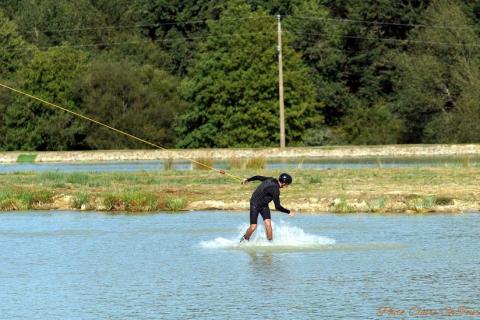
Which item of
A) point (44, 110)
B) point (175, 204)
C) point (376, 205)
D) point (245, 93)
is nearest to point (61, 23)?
point (44, 110)

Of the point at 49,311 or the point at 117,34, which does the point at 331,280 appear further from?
the point at 117,34

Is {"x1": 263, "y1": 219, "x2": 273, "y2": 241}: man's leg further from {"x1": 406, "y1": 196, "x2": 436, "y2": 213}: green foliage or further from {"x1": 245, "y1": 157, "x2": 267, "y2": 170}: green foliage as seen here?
{"x1": 245, "y1": 157, "x2": 267, "y2": 170}: green foliage

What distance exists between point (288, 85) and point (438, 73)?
33.8 ft

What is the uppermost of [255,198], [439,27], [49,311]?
[439,27]

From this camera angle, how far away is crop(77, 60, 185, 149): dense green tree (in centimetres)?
8544

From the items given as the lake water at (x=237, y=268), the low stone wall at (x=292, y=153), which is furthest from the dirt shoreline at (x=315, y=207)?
the low stone wall at (x=292, y=153)

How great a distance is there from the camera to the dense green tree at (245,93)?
273ft

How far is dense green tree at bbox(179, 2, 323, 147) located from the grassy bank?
39126mm

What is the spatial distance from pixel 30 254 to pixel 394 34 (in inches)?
2948

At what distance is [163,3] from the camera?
350 ft

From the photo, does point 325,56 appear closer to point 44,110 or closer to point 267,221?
point 44,110

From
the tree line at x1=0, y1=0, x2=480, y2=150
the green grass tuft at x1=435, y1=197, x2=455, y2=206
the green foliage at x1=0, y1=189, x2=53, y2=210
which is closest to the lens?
the green grass tuft at x1=435, y1=197, x2=455, y2=206

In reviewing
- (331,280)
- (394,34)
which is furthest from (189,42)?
(331,280)

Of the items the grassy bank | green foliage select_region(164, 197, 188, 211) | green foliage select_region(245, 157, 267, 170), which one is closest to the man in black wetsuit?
the grassy bank
